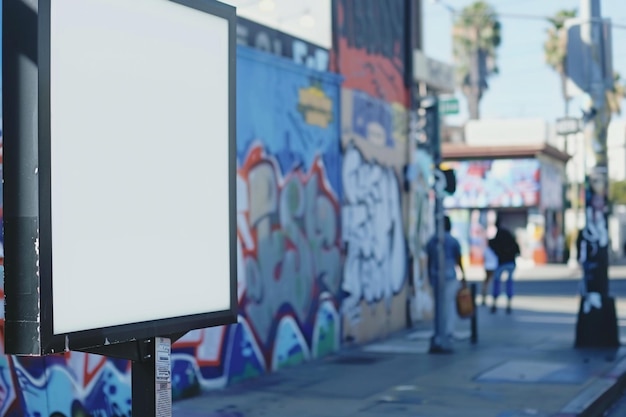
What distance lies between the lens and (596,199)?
13195 millimetres

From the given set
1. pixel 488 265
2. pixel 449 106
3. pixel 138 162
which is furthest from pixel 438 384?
pixel 488 265

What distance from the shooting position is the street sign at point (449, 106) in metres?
14.5

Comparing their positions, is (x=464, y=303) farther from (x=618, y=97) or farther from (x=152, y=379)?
(x=618, y=97)

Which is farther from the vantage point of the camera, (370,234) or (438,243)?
(370,234)

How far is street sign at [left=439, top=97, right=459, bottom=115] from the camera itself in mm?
14547

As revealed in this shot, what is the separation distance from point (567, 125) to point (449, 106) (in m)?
10.5

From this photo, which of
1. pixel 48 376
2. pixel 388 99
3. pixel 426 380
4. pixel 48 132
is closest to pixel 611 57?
pixel 388 99

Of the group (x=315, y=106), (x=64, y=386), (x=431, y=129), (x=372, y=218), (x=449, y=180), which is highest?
(x=315, y=106)

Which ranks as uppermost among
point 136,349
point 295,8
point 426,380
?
point 295,8

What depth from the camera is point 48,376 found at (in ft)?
24.9

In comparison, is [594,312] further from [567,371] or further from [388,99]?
[388,99]

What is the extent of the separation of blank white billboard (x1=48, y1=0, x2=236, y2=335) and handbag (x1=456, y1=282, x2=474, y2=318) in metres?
9.00

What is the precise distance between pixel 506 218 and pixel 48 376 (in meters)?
34.6

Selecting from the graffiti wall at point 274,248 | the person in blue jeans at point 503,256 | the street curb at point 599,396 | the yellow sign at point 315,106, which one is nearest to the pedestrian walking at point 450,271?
→ the graffiti wall at point 274,248
